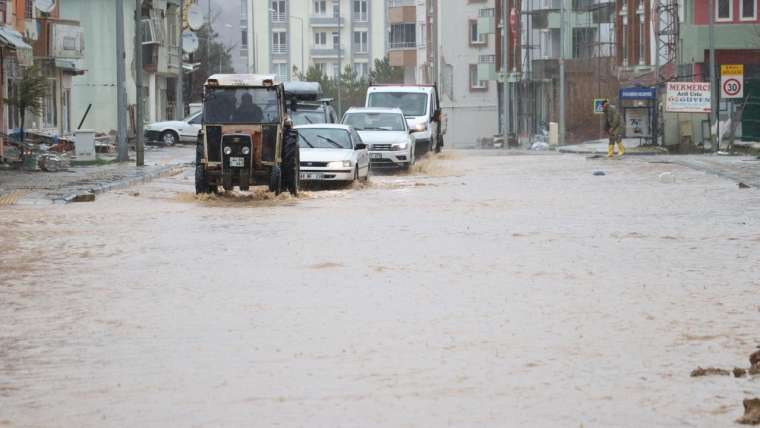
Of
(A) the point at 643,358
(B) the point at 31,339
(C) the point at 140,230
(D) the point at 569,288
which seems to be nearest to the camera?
(A) the point at 643,358

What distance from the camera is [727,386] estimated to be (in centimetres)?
882

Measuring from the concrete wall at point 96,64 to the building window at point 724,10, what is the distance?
26589 millimetres

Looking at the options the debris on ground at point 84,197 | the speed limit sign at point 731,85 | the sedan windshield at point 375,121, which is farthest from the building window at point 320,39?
the debris on ground at point 84,197

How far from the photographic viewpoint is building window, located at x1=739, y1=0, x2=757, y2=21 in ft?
195

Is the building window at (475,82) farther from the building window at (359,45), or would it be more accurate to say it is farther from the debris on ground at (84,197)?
the debris on ground at (84,197)

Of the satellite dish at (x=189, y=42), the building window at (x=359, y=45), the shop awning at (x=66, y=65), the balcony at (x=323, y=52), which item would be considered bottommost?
the shop awning at (x=66, y=65)

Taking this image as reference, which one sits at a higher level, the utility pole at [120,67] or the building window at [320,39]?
the building window at [320,39]

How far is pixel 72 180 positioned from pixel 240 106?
234 inches

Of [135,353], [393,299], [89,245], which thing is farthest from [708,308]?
[89,245]

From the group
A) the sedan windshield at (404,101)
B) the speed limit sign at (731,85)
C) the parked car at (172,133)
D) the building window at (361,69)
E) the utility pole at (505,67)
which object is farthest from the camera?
the building window at (361,69)

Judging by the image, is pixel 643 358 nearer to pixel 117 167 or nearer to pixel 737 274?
pixel 737 274

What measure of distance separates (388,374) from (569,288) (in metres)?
4.53

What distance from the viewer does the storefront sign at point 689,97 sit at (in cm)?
5041

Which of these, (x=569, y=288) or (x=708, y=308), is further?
(x=569, y=288)
